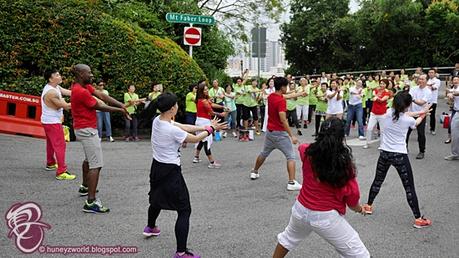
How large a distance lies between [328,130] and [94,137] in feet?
10.7

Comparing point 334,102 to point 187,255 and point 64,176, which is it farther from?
point 187,255

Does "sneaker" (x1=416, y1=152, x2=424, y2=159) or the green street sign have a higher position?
the green street sign

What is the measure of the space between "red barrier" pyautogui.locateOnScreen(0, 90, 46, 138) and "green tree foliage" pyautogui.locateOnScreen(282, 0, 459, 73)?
22.6m

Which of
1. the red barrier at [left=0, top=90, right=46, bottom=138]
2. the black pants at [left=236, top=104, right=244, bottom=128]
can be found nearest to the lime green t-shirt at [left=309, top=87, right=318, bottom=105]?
the black pants at [left=236, top=104, right=244, bottom=128]

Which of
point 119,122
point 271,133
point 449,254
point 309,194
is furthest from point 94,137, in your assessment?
point 119,122

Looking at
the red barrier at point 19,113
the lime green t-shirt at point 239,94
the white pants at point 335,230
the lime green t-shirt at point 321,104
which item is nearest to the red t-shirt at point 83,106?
the white pants at point 335,230

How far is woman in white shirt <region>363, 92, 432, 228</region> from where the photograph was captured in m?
Result: 5.17

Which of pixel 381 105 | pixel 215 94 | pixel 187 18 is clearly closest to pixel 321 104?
pixel 381 105

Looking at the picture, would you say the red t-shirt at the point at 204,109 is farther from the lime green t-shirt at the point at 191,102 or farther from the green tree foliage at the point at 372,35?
the green tree foliage at the point at 372,35

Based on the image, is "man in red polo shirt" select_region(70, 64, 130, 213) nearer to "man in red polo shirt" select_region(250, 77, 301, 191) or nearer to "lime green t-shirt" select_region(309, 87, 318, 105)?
"man in red polo shirt" select_region(250, 77, 301, 191)

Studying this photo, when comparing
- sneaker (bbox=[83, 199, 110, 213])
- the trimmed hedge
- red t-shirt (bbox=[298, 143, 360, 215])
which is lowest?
sneaker (bbox=[83, 199, 110, 213])

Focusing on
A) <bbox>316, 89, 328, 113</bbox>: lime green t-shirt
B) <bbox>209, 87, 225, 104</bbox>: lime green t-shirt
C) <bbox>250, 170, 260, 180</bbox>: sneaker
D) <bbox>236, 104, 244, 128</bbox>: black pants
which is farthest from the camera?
<bbox>236, 104, 244, 128</bbox>: black pants

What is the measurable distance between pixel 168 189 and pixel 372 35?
27.6 m
